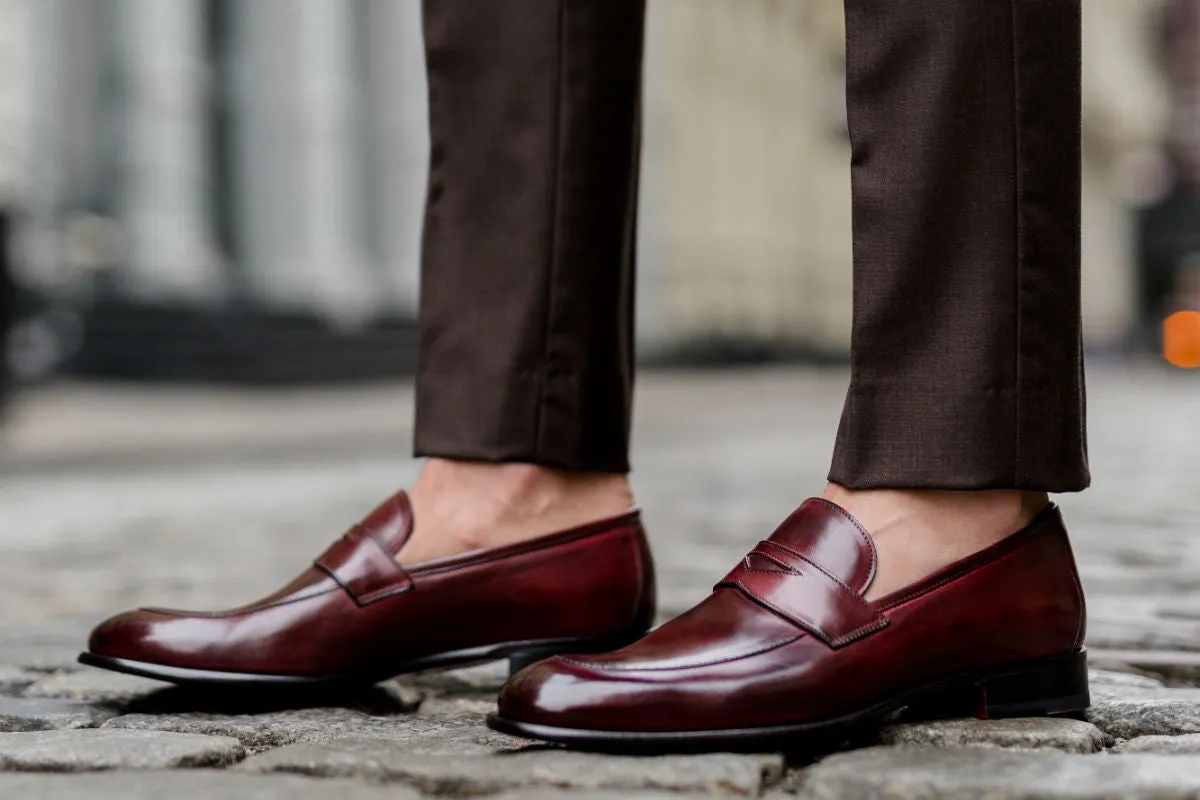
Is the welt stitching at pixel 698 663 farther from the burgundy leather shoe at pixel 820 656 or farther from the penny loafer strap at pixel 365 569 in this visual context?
the penny loafer strap at pixel 365 569

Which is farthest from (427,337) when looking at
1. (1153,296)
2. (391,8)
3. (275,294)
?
(1153,296)

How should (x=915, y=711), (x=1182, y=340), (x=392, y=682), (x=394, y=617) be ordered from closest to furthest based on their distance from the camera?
(x=915, y=711) → (x=394, y=617) → (x=392, y=682) → (x=1182, y=340)

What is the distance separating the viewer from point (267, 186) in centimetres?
1079

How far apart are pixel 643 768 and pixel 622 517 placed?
0.45 m

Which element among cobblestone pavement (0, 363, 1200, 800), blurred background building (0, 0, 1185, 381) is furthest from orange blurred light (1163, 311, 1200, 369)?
cobblestone pavement (0, 363, 1200, 800)

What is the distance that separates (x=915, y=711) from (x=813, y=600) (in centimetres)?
17

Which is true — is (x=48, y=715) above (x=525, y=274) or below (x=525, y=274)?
below

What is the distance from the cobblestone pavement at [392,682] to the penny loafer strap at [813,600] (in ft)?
0.34

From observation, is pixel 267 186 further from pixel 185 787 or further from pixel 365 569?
pixel 185 787

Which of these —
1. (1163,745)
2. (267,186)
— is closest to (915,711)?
(1163,745)

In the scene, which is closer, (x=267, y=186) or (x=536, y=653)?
(x=536, y=653)

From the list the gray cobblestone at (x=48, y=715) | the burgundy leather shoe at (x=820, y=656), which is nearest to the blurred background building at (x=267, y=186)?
the gray cobblestone at (x=48, y=715)

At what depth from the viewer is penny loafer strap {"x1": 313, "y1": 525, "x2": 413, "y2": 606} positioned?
142 centimetres

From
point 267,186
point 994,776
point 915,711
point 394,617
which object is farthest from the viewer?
point 267,186
